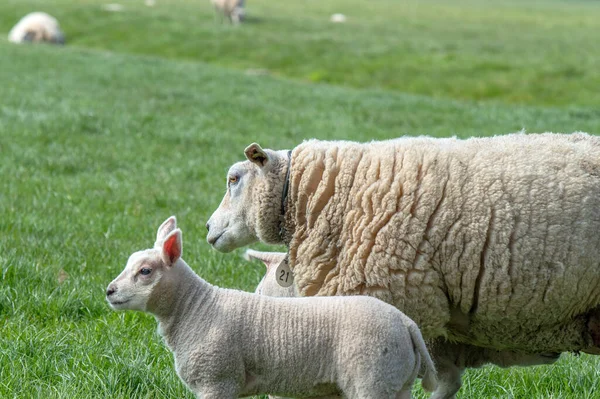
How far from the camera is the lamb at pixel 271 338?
11.0 ft

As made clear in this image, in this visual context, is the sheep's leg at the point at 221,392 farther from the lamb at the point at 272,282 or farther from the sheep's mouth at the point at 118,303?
the lamb at the point at 272,282

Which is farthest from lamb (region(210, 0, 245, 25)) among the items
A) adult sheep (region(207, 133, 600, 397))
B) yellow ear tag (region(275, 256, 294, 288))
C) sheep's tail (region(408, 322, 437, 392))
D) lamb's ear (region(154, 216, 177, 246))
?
sheep's tail (region(408, 322, 437, 392))

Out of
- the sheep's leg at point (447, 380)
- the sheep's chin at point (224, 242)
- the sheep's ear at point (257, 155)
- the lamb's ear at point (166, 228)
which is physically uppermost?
the sheep's ear at point (257, 155)

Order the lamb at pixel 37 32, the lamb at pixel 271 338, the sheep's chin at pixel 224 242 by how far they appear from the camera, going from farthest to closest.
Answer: the lamb at pixel 37 32 → the sheep's chin at pixel 224 242 → the lamb at pixel 271 338

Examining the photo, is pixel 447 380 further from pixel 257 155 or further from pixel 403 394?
pixel 257 155

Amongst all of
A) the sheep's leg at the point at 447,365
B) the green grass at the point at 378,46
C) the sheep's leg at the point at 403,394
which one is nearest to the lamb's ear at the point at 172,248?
the sheep's leg at the point at 403,394

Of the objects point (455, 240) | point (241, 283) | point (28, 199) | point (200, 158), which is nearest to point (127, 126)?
point (200, 158)

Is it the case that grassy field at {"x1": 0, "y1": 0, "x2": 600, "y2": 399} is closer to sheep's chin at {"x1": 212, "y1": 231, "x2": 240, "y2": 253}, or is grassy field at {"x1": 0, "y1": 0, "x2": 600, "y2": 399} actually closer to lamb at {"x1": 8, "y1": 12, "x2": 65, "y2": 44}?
sheep's chin at {"x1": 212, "y1": 231, "x2": 240, "y2": 253}

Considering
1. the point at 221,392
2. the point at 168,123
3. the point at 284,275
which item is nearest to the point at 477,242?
the point at 284,275

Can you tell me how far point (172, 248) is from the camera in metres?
3.61

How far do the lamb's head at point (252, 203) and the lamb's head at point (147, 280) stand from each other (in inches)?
37.1

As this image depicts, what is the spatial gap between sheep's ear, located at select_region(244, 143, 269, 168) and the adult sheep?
19 mm

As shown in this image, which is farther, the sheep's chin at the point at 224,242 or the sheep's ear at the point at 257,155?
the sheep's chin at the point at 224,242

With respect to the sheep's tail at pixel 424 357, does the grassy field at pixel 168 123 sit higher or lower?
lower
